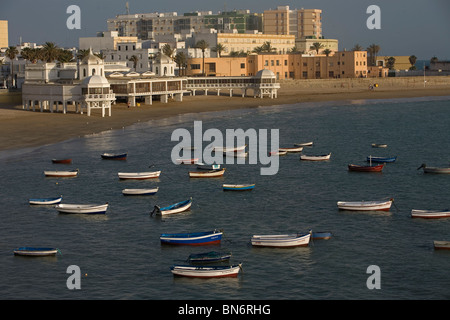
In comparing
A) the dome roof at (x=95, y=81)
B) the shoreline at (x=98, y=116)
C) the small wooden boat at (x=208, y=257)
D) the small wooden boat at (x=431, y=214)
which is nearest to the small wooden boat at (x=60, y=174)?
the shoreline at (x=98, y=116)

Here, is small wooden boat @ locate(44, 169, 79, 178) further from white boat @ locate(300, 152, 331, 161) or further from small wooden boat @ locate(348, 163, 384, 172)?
small wooden boat @ locate(348, 163, 384, 172)

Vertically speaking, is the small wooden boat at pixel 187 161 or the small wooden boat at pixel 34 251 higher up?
the small wooden boat at pixel 187 161

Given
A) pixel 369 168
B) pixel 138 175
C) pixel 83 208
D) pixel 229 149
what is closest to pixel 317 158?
pixel 369 168

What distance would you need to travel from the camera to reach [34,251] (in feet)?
162

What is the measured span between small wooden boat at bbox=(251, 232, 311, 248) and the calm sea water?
0.49m

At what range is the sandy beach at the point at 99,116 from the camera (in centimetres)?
10422

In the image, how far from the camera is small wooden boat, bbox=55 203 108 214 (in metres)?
60.8

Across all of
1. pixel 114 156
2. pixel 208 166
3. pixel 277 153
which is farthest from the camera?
pixel 277 153

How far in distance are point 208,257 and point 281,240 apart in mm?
6123

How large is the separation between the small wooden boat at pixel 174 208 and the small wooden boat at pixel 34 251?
12.4 m

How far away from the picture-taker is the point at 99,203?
6450 cm

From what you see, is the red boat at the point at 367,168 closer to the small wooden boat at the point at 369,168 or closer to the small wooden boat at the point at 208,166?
the small wooden boat at the point at 369,168

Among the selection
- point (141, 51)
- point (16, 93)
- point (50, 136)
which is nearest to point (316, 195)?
point (50, 136)

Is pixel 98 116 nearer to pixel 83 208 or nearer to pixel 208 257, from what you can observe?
pixel 83 208
